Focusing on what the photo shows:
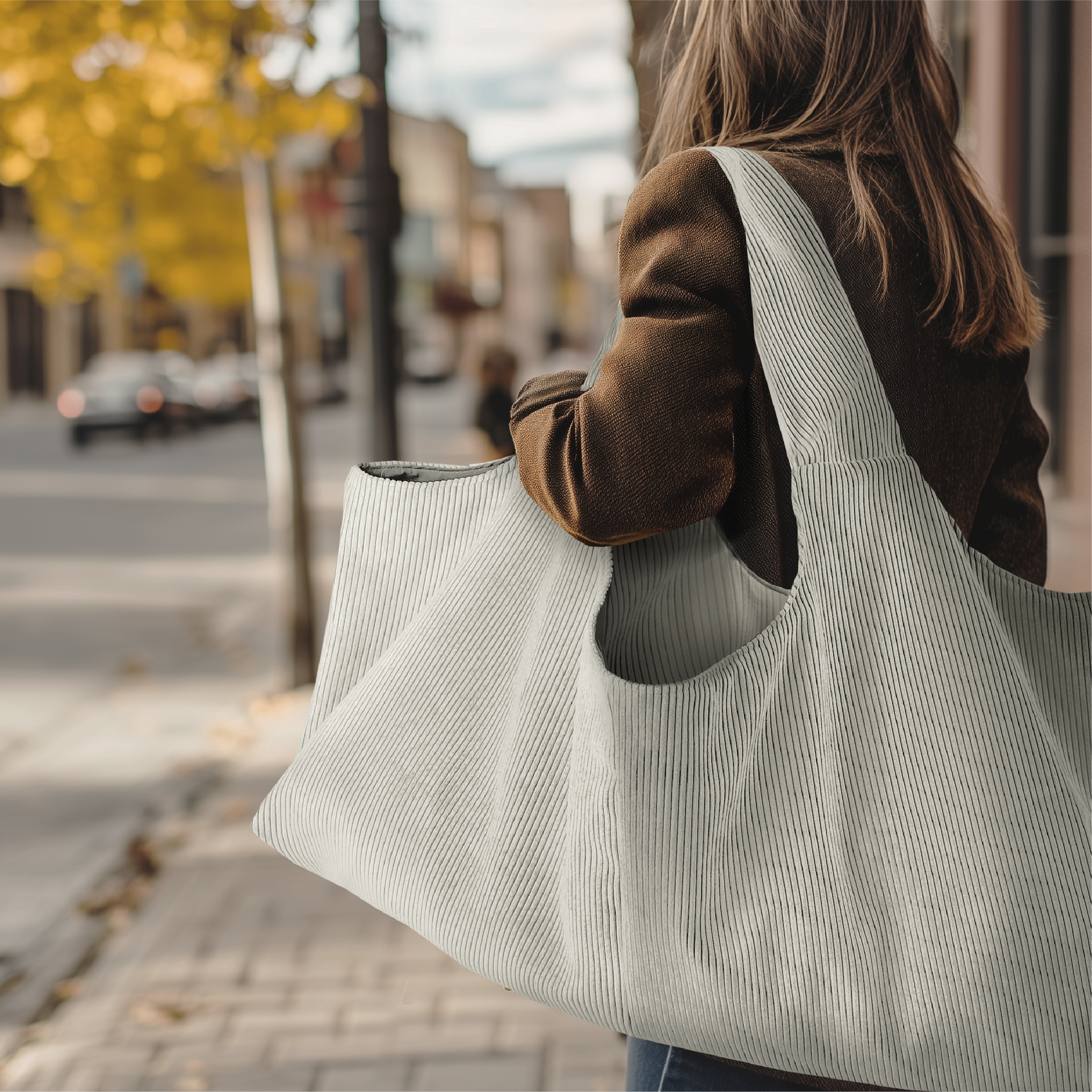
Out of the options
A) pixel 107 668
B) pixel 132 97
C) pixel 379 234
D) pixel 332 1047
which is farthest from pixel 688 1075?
pixel 107 668

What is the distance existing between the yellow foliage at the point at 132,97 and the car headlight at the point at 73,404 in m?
18.1

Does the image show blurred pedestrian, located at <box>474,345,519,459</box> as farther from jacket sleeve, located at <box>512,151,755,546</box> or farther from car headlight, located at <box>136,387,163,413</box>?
car headlight, located at <box>136,387,163,413</box>

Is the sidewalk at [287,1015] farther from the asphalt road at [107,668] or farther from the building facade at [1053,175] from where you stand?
the building facade at [1053,175]

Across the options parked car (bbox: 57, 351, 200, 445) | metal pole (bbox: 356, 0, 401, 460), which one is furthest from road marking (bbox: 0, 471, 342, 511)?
metal pole (bbox: 356, 0, 401, 460)

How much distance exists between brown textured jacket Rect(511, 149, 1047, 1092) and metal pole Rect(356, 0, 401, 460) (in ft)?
17.0

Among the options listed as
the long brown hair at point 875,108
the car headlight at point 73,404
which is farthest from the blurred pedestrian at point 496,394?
the car headlight at point 73,404

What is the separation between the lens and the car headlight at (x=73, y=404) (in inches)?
1039

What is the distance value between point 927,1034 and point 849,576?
0.39 meters

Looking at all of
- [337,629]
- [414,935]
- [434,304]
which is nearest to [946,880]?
[337,629]

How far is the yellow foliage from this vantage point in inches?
237

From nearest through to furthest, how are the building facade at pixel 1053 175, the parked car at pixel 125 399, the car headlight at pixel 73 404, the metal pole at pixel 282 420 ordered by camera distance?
the building facade at pixel 1053 175
the metal pole at pixel 282 420
the car headlight at pixel 73 404
the parked car at pixel 125 399

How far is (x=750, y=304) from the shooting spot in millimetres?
1229

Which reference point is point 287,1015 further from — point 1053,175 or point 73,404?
point 73,404

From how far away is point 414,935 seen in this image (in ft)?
12.6
